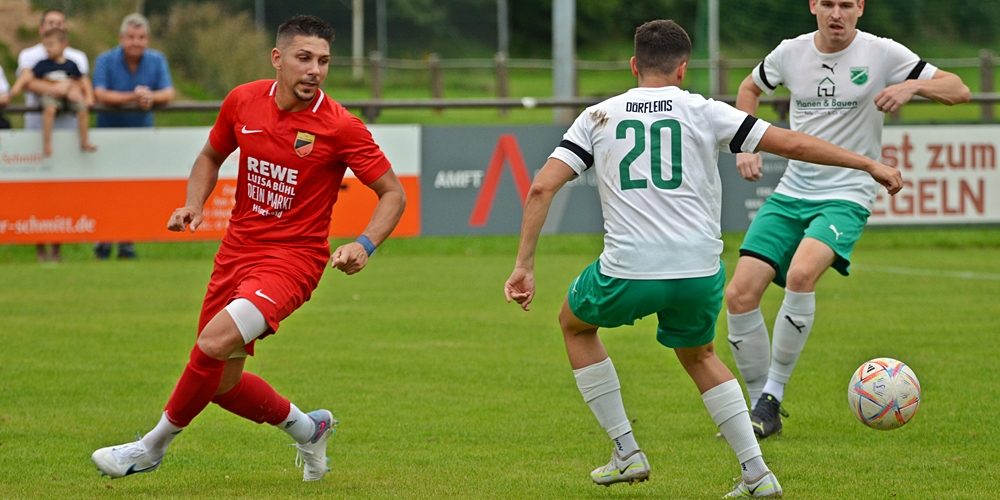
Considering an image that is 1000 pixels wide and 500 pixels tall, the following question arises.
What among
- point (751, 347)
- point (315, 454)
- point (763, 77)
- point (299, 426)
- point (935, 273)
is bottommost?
point (935, 273)

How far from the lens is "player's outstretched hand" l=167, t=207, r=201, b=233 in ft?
19.9

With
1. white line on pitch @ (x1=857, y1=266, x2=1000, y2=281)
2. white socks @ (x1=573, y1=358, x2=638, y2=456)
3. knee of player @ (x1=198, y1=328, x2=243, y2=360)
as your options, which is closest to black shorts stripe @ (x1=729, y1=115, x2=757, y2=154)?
white socks @ (x1=573, y1=358, x2=638, y2=456)

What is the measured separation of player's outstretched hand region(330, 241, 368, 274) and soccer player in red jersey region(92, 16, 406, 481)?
159 mm

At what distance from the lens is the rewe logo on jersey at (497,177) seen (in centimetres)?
1585

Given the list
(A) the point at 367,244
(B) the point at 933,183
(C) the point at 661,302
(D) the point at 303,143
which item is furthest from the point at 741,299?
(B) the point at 933,183

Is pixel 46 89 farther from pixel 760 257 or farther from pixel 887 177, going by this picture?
pixel 887 177

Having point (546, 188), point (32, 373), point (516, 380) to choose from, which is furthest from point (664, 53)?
point (32, 373)

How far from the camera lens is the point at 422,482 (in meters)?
6.19

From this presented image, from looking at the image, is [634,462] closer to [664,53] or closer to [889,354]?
[664,53]

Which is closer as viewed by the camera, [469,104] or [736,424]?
[736,424]

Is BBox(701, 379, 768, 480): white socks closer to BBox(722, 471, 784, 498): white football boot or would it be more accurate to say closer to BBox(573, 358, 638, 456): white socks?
BBox(722, 471, 784, 498): white football boot

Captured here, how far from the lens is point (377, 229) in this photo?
609cm

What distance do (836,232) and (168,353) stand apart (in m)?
4.60

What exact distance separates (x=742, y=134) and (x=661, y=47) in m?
0.45
